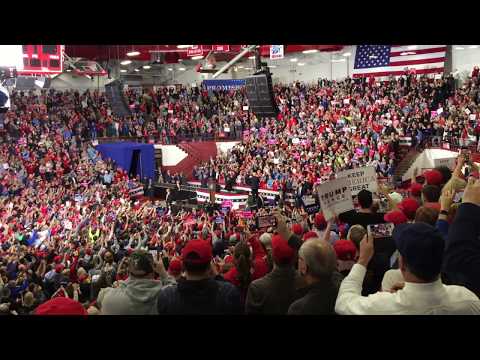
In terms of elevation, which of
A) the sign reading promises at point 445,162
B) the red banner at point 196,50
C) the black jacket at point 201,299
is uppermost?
the red banner at point 196,50

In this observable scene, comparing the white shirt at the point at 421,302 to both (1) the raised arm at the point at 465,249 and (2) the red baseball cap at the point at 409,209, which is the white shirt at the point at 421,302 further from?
(2) the red baseball cap at the point at 409,209

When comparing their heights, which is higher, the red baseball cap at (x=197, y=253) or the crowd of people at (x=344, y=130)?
the crowd of people at (x=344, y=130)

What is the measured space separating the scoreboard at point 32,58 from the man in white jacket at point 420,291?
13.3m

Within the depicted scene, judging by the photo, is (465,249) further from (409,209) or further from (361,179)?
(361,179)

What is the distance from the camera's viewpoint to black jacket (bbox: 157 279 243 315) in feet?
9.75

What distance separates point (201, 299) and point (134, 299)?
0.66m

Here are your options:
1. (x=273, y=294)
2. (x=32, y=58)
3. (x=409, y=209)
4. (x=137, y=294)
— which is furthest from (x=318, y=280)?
(x=32, y=58)

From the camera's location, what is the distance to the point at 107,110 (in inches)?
1158

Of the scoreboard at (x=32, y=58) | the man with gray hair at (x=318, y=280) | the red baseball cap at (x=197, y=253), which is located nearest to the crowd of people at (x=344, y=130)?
the scoreboard at (x=32, y=58)

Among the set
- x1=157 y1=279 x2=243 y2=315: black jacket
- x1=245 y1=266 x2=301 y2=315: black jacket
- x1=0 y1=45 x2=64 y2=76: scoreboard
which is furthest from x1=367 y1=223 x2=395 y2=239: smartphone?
x1=0 y1=45 x2=64 y2=76: scoreboard

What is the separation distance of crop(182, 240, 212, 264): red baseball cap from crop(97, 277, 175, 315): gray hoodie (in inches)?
21.5

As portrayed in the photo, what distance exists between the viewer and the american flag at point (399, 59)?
23.5m
